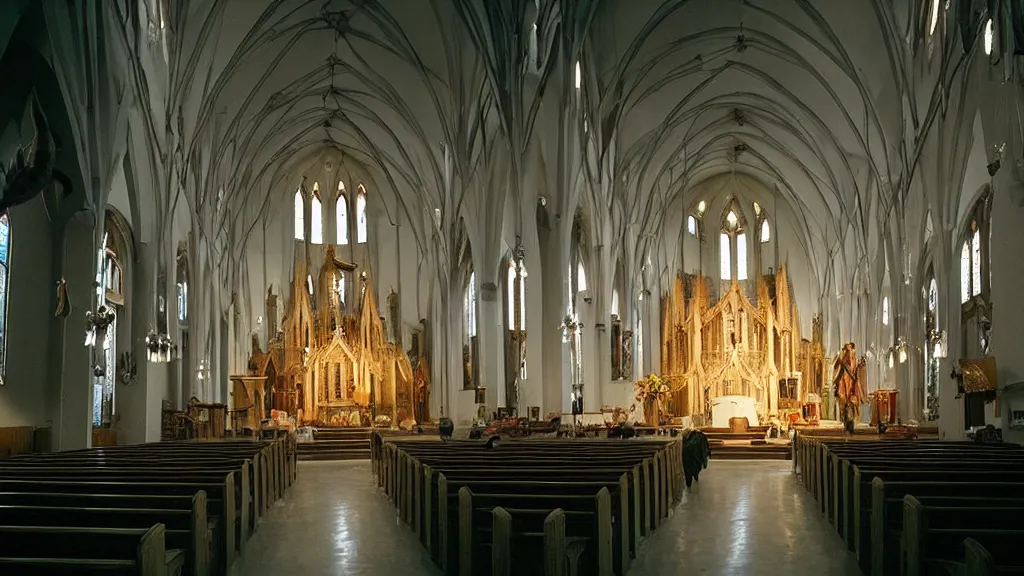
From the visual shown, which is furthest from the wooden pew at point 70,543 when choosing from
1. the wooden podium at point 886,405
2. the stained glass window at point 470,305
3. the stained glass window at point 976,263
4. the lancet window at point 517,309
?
the stained glass window at point 470,305

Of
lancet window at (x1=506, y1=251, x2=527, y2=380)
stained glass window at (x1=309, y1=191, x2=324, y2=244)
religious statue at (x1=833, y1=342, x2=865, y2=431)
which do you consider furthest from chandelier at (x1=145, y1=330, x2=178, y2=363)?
stained glass window at (x1=309, y1=191, x2=324, y2=244)

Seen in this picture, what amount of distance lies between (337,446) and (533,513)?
26050mm

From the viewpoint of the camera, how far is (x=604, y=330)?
3584 cm

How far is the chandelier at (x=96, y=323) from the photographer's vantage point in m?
18.6

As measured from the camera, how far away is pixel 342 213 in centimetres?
4572

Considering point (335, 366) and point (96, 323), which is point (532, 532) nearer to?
point (96, 323)

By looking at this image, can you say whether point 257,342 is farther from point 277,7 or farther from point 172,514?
point 172,514

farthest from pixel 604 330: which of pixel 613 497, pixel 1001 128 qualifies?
pixel 613 497

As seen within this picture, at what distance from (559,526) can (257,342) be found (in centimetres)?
3822

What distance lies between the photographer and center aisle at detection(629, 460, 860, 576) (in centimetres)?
855

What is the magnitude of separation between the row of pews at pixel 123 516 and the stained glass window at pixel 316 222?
34.2 m

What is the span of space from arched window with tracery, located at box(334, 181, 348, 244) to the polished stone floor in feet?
98.2

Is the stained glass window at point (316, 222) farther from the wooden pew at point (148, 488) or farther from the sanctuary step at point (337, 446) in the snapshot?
the wooden pew at point (148, 488)

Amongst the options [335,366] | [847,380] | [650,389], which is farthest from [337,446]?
[847,380]
